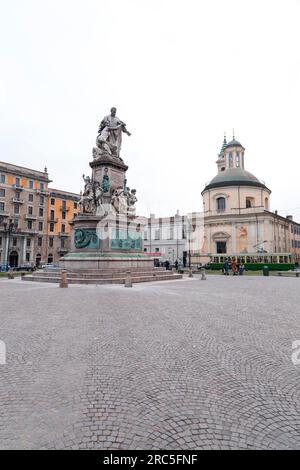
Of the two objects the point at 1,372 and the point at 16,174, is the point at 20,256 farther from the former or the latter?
the point at 1,372

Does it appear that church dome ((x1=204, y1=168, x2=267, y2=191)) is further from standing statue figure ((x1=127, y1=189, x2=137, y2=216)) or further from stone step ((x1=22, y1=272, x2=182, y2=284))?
stone step ((x1=22, y1=272, x2=182, y2=284))


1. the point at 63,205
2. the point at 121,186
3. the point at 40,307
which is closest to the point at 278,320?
the point at 40,307

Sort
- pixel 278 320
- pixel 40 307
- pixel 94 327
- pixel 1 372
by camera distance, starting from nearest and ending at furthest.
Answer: pixel 1 372
pixel 94 327
pixel 278 320
pixel 40 307

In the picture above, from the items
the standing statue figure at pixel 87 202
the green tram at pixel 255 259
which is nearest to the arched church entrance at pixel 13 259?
the green tram at pixel 255 259

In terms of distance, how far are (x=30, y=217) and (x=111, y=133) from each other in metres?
39.5

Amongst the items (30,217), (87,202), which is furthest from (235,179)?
(87,202)

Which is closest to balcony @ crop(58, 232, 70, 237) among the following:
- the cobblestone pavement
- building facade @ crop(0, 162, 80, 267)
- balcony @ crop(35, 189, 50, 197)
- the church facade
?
building facade @ crop(0, 162, 80, 267)

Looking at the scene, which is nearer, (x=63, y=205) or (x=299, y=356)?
(x=299, y=356)

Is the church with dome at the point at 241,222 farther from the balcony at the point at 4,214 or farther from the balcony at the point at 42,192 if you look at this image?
the balcony at the point at 4,214

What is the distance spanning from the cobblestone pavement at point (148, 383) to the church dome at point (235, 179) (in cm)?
5624

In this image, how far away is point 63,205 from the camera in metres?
61.9

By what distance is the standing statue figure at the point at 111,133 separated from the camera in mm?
21484

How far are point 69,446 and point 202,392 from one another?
1.72m

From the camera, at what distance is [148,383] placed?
3.54 meters
